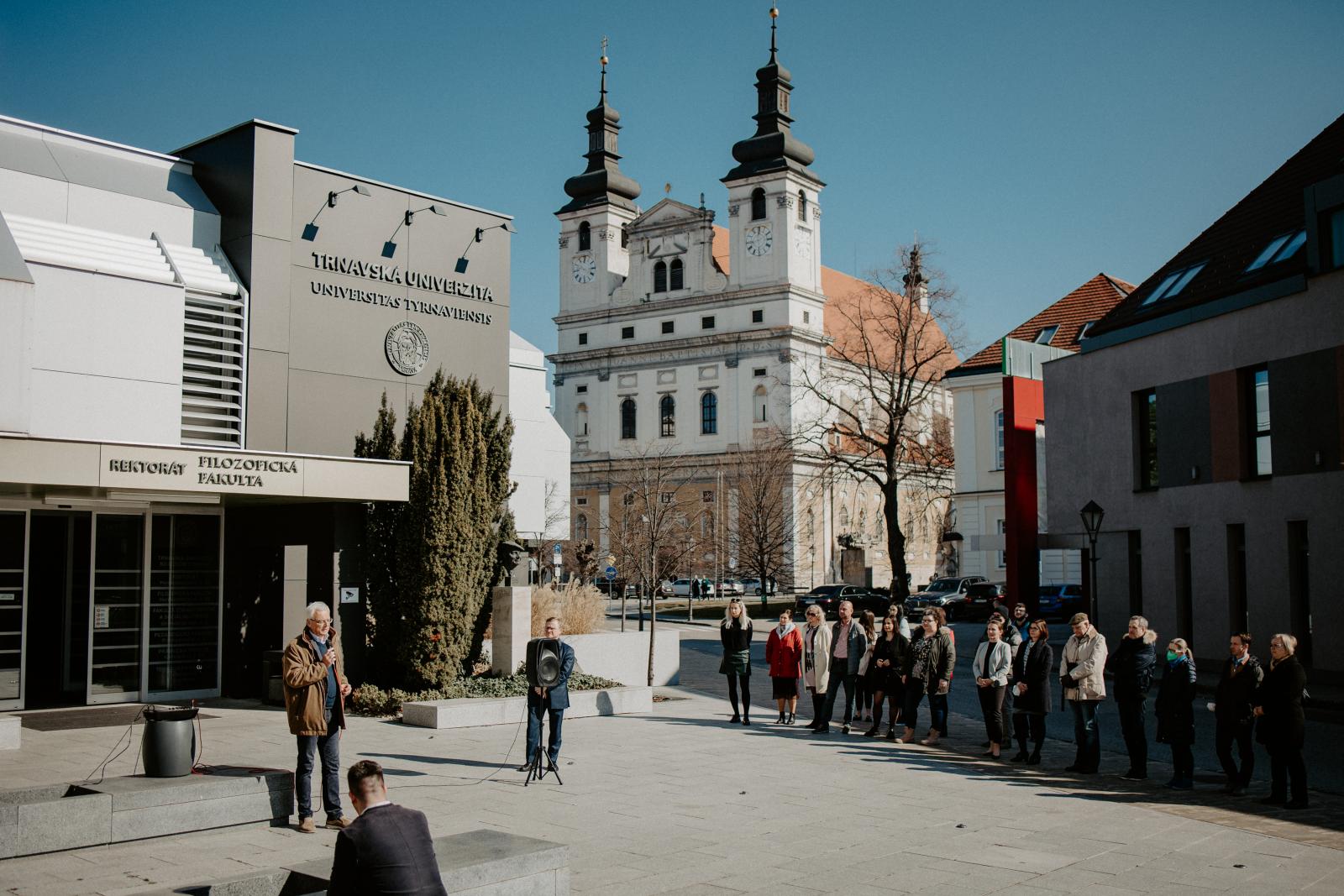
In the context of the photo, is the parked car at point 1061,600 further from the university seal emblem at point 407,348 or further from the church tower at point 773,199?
the church tower at point 773,199

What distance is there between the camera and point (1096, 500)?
2747 cm

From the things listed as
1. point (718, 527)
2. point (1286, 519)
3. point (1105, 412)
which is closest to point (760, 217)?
point (718, 527)

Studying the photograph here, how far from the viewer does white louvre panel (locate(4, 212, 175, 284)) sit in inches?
634

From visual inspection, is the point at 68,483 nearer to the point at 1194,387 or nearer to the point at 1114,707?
the point at 1114,707

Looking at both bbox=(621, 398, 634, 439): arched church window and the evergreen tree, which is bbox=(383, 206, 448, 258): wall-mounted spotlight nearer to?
the evergreen tree

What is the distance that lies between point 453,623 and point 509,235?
7.85 metres

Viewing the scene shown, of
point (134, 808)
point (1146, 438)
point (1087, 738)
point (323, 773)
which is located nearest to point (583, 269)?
point (1146, 438)

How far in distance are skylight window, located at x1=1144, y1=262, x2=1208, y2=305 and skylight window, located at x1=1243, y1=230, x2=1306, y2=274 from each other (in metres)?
2.38

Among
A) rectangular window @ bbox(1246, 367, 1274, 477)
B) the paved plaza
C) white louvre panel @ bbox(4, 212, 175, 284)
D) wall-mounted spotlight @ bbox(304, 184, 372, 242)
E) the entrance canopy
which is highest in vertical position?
wall-mounted spotlight @ bbox(304, 184, 372, 242)

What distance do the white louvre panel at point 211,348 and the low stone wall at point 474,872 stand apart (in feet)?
36.8

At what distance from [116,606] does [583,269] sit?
69.5 metres

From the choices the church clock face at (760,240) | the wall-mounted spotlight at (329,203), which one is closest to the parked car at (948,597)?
the wall-mounted spotlight at (329,203)

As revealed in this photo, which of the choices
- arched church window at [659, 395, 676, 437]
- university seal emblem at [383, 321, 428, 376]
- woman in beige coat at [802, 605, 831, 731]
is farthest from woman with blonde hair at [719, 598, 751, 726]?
arched church window at [659, 395, 676, 437]

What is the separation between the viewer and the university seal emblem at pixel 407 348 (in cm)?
2005
